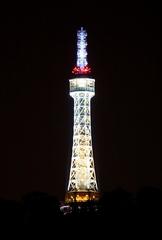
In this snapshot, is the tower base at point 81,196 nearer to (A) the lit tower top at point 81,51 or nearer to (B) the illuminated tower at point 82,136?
(B) the illuminated tower at point 82,136

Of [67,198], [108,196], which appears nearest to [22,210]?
[108,196]

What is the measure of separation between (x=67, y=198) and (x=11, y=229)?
146 ft

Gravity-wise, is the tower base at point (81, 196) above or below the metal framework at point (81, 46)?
below

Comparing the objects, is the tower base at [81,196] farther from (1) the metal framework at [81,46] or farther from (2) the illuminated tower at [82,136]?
(1) the metal framework at [81,46]

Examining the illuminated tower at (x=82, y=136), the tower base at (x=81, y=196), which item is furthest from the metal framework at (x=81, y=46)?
the tower base at (x=81, y=196)

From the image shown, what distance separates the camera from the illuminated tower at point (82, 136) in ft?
285

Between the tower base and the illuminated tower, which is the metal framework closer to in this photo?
the illuminated tower

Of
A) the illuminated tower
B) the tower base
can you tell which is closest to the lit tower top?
the illuminated tower

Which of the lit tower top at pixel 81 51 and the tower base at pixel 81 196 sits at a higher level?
the lit tower top at pixel 81 51

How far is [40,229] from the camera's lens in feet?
137

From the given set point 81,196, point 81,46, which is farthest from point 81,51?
point 81,196

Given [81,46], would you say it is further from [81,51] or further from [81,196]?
[81,196]

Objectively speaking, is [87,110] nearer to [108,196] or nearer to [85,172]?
[85,172]

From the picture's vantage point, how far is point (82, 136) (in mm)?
88562
